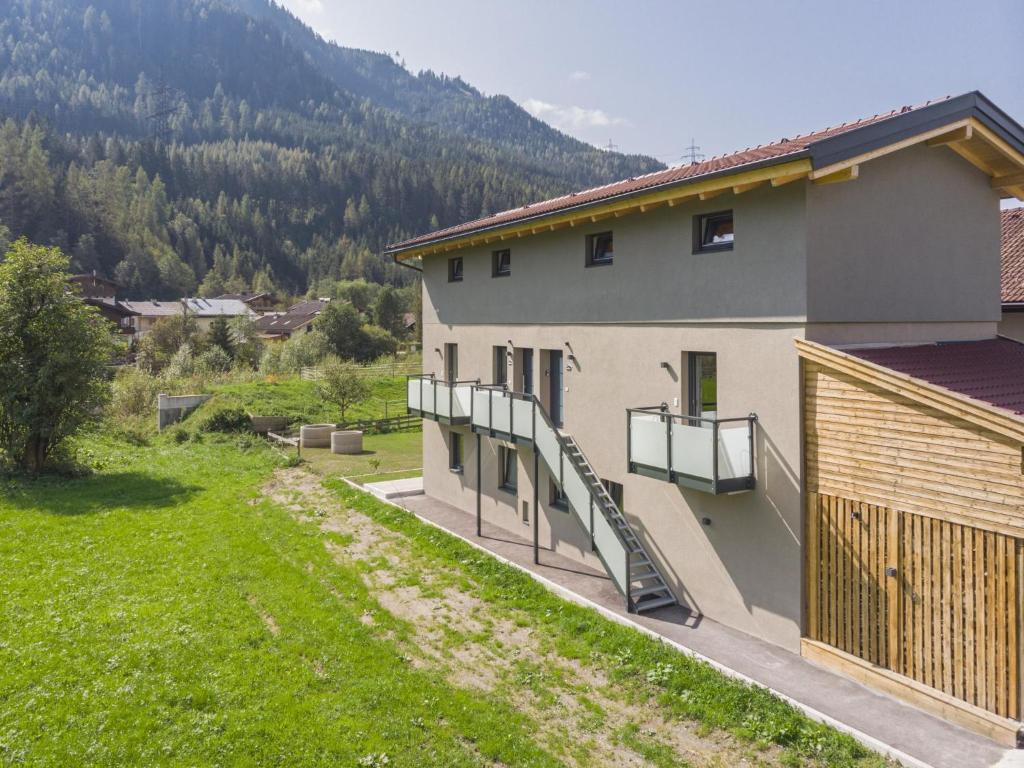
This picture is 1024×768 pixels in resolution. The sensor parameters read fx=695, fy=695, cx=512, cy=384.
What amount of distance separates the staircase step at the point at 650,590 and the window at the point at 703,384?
322 cm

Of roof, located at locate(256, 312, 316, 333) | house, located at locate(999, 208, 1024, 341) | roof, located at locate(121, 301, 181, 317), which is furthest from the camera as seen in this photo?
roof, located at locate(121, 301, 181, 317)

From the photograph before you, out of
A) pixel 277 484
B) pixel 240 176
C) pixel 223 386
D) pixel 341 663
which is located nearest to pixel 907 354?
pixel 341 663

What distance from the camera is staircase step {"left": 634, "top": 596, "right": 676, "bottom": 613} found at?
12109 mm

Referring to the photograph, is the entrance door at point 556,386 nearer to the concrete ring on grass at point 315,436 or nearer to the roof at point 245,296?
the concrete ring on grass at point 315,436

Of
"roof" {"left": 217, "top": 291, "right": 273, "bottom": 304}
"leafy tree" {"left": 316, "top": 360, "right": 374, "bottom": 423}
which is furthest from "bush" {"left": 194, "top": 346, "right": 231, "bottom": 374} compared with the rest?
"roof" {"left": 217, "top": 291, "right": 273, "bottom": 304}

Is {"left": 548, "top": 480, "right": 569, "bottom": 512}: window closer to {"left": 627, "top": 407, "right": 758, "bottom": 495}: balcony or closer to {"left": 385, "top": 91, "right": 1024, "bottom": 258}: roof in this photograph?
{"left": 627, "top": 407, "right": 758, "bottom": 495}: balcony

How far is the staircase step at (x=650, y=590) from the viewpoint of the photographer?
12281 mm

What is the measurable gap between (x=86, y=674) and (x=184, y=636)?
4.68ft

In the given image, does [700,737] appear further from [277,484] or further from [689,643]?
[277,484]

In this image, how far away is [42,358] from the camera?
19922mm

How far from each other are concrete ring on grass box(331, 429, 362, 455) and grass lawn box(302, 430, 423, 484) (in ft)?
1.19

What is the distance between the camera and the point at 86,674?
30.3 feet

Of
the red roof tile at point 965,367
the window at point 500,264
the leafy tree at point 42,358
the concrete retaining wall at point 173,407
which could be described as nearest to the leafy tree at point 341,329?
the concrete retaining wall at point 173,407

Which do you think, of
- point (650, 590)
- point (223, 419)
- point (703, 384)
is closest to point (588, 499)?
point (650, 590)
